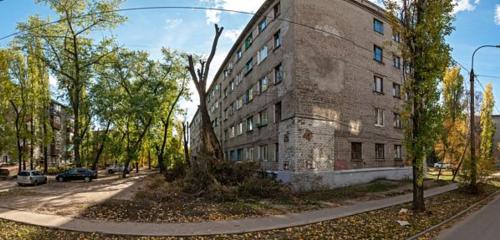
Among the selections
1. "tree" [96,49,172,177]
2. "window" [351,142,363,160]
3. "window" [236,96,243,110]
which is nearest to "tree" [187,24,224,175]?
"window" [351,142,363,160]

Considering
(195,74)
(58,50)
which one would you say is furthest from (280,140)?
(58,50)

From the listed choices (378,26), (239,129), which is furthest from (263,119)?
(378,26)

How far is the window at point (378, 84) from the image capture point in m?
26.7

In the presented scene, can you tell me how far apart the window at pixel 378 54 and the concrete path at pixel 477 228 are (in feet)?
49.6

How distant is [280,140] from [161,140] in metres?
25.5

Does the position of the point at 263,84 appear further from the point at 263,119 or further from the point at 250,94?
the point at 250,94

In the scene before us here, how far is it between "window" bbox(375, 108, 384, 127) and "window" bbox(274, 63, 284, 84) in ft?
27.3

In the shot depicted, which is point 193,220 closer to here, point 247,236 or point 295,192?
point 247,236

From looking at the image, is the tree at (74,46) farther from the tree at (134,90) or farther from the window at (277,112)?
the window at (277,112)

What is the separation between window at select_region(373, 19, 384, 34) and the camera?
88.4 ft

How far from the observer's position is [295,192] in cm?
1966

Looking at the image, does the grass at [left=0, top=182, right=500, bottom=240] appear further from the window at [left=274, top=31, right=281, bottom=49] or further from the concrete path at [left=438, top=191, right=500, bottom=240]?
the window at [left=274, top=31, right=281, bottom=49]

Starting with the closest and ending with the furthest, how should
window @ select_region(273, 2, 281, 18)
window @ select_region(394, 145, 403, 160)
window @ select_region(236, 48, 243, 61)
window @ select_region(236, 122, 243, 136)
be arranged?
window @ select_region(273, 2, 281, 18) < window @ select_region(394, 145, 403, 160) < window @ select_region(236, 122, 243, 136) < window @ select_region(236, 48, 243, 61)

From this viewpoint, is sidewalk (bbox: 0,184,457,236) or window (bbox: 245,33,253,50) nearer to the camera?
sidewalk (bbox: 0,184,457,236)
